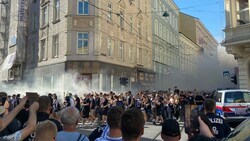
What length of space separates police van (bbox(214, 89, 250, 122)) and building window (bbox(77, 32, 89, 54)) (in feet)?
45.5

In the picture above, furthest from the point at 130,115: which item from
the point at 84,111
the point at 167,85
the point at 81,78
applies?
the point at 167,85

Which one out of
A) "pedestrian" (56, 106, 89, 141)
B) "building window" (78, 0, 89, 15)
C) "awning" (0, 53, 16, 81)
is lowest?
"pedestrian" (56, 106, 89, 141)

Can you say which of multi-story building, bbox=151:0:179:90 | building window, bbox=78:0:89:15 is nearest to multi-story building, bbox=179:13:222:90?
multi-story building, bbox=151:0:179:90

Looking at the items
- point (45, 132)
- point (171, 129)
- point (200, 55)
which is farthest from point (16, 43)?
point (200, 55)

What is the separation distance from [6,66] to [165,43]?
23.0 meters

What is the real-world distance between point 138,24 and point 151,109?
1807 centimetres

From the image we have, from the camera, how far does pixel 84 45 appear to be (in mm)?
24359

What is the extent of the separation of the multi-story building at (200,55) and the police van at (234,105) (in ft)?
123

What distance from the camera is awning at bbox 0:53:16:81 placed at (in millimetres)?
31188

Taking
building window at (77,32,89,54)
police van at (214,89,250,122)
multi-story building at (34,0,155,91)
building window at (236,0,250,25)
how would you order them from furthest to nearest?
building window at (77,32,89,54)
multi-story building at (34,0,155,91)
building window at (236,0,250,25)
police van at (214,89,250,122)

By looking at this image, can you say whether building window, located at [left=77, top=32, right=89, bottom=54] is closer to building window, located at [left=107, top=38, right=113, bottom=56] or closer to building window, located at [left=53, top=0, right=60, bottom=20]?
building window, located at [left=107, top=38, right=113, bottom=56]

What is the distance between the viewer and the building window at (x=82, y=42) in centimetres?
2417

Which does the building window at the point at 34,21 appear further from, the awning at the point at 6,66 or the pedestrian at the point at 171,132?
the pedestrian at the point at 171,132

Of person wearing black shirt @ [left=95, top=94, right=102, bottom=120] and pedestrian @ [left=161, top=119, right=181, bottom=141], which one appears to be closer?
pedestrian @ [left=161, top=119, right=181, bottom=141]
